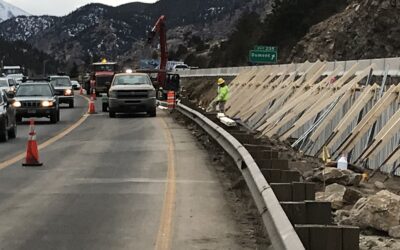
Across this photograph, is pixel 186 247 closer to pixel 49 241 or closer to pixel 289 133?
pixel 49 241

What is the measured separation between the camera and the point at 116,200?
421 inches

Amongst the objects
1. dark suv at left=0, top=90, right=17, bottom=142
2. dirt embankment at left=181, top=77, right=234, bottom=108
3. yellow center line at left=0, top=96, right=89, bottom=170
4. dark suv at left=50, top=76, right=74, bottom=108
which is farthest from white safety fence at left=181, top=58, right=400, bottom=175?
dirt embankment at left=181, top=77, right=234, bottom=108

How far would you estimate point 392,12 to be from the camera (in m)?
47.2

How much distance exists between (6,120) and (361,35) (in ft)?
112

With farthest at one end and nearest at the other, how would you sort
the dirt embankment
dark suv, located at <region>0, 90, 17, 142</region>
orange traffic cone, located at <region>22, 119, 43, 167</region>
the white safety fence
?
the dirt embankment < dark suv, located at <region>0, 90, 17, 142</region> < orange traffic cone, located at <region>22, 119, 43, 167</region> < the white safety fence

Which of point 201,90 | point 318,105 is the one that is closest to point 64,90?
point 201,90

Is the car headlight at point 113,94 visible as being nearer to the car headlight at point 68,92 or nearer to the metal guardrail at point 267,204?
the car headlight at point 68,92

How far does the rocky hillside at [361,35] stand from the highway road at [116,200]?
30.9 meters

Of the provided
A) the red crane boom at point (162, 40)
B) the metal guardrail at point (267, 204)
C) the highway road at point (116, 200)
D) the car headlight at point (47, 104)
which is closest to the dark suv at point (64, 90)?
the red crane boom at point (162, 40)

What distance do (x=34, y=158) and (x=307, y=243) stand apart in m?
10.1

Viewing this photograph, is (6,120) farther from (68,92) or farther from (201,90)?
(201,90)

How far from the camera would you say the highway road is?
814 cm

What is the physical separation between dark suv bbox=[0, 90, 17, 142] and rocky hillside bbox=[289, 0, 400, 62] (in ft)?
96.3

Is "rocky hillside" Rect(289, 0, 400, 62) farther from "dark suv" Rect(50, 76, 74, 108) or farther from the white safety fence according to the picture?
the white safety fence
